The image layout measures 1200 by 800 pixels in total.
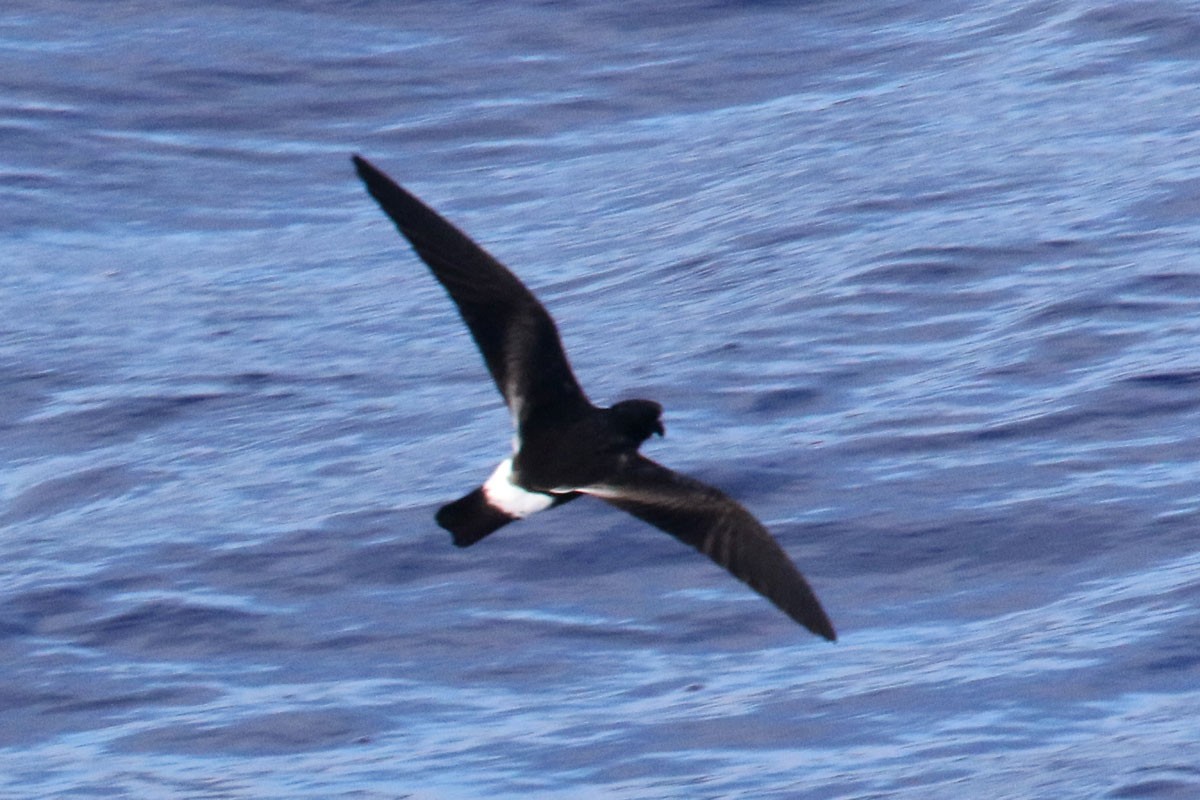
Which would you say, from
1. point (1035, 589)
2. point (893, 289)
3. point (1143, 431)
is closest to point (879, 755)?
point (1035, 589)

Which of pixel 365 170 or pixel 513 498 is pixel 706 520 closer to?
pixel 513 498

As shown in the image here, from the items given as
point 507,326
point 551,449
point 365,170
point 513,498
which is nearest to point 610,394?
point 507,326

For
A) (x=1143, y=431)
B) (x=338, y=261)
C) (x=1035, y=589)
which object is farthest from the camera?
(x=338, y=261)

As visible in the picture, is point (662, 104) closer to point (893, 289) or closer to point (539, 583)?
point (893, 289)

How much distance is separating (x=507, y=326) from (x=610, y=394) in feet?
17.0

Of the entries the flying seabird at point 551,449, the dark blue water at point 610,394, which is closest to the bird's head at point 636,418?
the flying seabird at point 551,449

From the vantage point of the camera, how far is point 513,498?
4.87m

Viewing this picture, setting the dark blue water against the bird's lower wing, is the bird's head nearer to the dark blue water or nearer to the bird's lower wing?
the bird's lower wing

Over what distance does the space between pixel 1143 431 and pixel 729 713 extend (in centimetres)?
286

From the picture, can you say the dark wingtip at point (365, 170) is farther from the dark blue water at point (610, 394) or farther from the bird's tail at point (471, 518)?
the dark blue water at point (610, 394)

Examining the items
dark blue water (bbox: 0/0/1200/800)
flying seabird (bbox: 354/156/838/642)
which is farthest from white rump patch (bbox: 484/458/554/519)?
dark blue water (bbox: 0/0/1200/800)

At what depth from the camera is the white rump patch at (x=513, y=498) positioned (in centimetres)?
483

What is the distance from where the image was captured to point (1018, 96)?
49.2 feet

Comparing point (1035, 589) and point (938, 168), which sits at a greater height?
point (938, 168)
